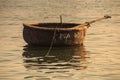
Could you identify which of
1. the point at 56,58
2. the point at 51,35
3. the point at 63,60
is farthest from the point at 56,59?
the point at 51,35

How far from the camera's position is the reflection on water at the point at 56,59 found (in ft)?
53.5

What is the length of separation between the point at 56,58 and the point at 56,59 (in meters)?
0.25

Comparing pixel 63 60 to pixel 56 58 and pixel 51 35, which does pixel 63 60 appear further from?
pixel 51 35

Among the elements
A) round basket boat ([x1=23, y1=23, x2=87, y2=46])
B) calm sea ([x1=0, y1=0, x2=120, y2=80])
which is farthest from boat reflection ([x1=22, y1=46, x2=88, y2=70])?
round basket boat ([x1=23, y1=23, x2=87, y2=46])

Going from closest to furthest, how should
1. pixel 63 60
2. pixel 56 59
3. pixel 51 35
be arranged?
1. pixel 63 60
2. pixel 56 59
3. pixel 51 35

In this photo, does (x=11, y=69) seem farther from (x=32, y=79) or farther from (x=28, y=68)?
(x=32, y=79)

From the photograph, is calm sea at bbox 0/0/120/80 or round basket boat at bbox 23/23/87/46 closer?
calm sea at bbox 0/0/120/80

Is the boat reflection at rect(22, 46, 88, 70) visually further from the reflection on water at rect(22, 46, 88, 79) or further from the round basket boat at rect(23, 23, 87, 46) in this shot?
the round basket boat at rect(23, 23, 87, 46)

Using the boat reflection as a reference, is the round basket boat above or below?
above

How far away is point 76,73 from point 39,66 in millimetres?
1797

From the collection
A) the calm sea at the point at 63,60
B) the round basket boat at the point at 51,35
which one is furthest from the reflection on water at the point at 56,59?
the round basket boat at the point at 51,35

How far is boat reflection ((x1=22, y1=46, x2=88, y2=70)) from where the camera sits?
16.7 m

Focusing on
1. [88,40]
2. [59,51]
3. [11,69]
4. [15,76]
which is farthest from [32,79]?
[88,40]

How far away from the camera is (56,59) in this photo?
1827 cm
